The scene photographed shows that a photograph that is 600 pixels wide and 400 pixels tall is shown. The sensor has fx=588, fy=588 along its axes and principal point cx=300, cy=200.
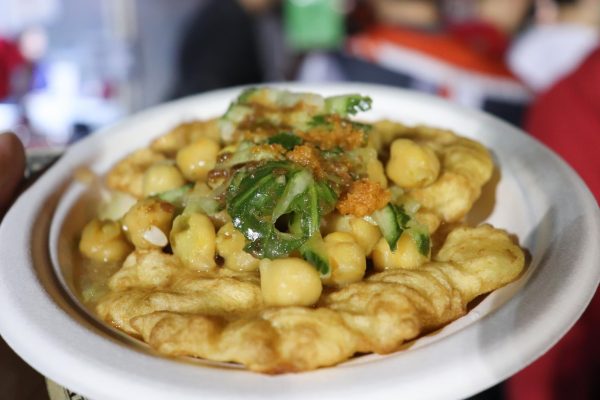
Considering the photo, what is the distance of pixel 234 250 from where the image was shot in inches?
77.4

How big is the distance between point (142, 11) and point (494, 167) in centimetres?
553

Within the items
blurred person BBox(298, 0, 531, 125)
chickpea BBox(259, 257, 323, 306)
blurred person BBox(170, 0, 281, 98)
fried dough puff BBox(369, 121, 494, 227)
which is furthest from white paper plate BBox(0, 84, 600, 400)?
blurred person BBox(170, 0, 281, 98)

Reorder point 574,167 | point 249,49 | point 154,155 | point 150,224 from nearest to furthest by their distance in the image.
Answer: point 150,224 → point 154,155 → point 574,167 → point 249,49

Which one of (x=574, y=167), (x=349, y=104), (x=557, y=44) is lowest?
(x=574, y=167)

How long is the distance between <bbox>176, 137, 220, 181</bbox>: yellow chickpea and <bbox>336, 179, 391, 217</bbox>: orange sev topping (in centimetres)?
65

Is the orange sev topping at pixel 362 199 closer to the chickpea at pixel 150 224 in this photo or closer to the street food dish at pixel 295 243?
the street food dish at pixel 295 243

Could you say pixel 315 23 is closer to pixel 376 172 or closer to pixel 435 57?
pixel 435 57

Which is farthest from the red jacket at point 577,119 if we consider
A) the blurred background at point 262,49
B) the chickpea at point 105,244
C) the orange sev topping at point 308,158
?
the chickpea at point 105,244

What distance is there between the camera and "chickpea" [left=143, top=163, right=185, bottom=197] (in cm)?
235

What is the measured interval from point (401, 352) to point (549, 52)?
16.8 ft

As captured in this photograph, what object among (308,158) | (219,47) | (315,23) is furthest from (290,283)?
(219,47)

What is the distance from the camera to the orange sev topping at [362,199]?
1.95 meters

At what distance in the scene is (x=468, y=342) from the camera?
4.99 ft

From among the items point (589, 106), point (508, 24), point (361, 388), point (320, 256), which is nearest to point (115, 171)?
point (320, 256)
